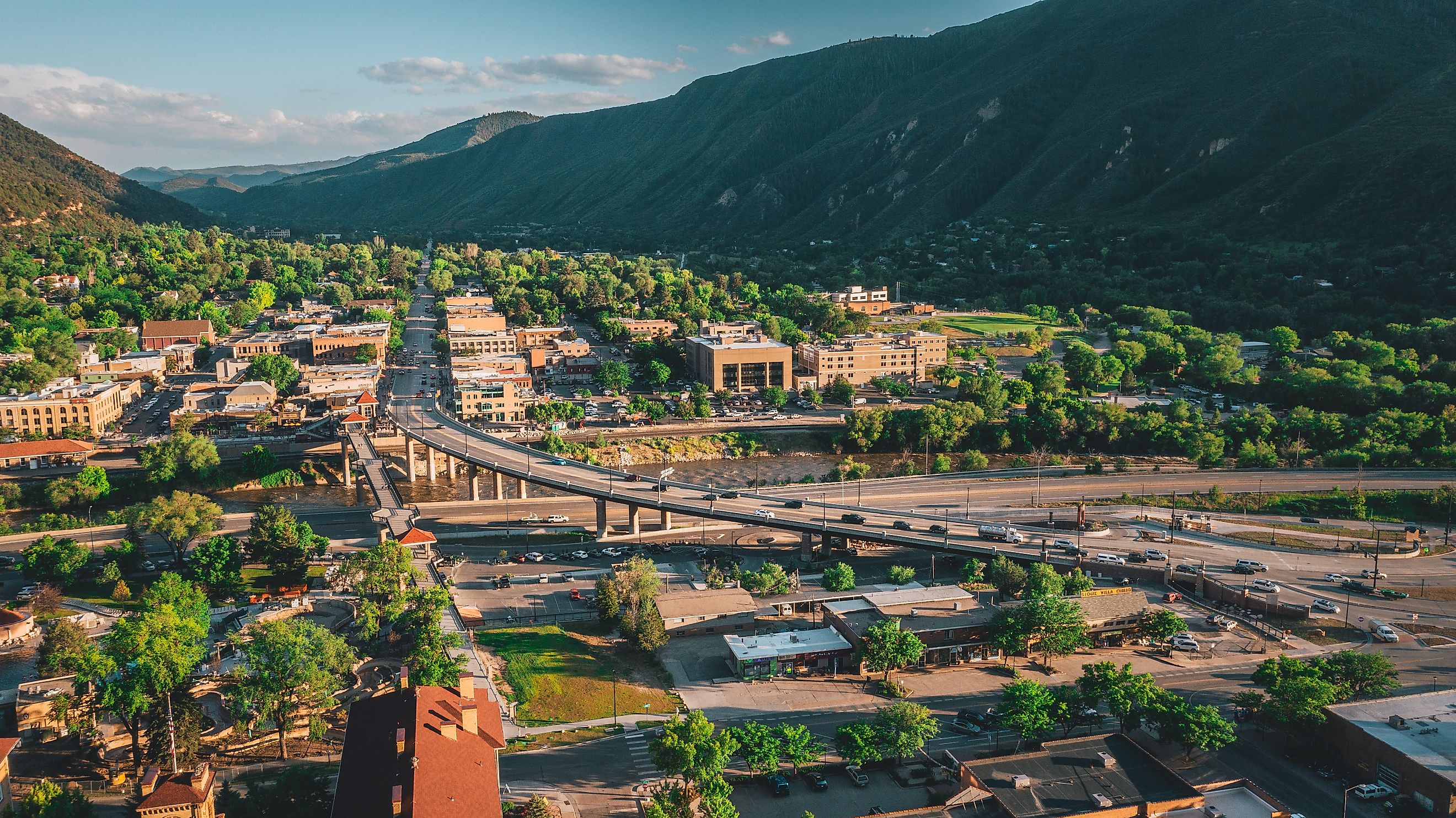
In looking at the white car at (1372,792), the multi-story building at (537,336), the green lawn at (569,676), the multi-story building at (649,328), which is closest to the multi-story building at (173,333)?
the multi-story building at (537,336)

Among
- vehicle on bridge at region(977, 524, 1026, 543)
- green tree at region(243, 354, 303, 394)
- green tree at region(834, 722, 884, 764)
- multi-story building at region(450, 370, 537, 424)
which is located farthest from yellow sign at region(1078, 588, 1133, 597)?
green tree at region(243, 354, 303, 394)

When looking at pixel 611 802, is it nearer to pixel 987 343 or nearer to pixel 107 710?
pixel 107 710

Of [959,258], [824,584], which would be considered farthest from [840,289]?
[824,584]

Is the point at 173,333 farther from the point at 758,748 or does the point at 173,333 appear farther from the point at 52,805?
the point at 758,748

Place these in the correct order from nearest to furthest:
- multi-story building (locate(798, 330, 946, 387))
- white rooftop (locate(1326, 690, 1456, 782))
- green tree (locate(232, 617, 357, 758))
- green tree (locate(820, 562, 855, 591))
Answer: white rooftop (locate(1326, 690, 1456, 782)) → green tree (locate(232, 617, 357, 758)) → green tree (locate(820, 562, 855, 591)) → multi-story building (locate(798, 330, 946, 387))

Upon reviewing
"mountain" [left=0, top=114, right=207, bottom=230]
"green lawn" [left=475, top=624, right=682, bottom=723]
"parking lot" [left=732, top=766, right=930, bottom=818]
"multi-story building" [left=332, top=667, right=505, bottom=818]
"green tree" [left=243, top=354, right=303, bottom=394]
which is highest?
"mountain" [left=0, top=114, right=207, bottom=230]

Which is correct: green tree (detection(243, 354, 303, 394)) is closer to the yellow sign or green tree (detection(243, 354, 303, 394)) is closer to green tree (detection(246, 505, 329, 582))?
green tree (detection(246, 505, 329, 582))
